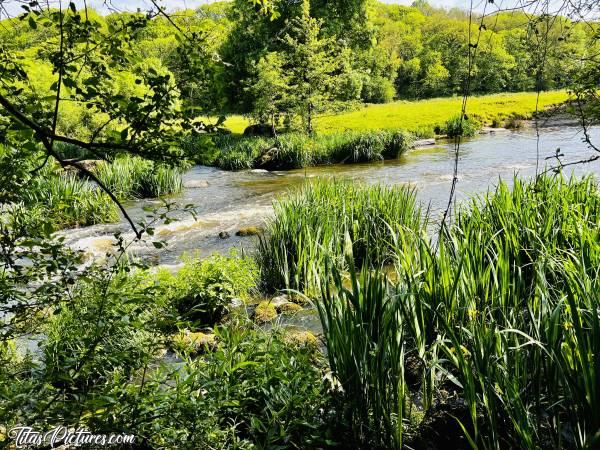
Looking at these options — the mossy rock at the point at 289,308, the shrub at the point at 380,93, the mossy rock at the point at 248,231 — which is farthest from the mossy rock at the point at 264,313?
the shrub at the point at 380,93

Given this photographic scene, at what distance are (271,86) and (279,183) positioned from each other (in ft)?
25.9

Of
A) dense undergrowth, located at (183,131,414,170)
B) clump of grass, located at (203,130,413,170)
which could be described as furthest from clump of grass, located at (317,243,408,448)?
clump of grass, located at (203,130,413,170)

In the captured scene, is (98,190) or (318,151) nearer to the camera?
(98,190)

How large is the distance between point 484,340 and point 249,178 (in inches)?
707

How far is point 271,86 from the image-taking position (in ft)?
80.0

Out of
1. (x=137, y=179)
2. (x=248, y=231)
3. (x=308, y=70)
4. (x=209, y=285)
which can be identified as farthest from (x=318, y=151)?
(x=209, y=285)

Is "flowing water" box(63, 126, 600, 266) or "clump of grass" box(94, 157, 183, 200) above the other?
"clump of grass" box(94, 157, 183, 200)

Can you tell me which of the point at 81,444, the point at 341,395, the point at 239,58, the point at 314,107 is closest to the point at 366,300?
the point at 341,395

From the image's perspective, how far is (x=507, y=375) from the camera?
2717mm

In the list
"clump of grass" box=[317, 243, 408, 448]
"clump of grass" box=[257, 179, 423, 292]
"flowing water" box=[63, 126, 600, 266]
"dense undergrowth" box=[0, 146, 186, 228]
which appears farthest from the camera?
"flowing water" box=[63, 126, 600, 266]

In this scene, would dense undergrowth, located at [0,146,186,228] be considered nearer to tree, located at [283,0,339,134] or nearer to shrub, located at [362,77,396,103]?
tree, located at [283,0,339,134]

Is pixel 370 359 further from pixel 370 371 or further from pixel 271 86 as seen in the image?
pixel 271 86

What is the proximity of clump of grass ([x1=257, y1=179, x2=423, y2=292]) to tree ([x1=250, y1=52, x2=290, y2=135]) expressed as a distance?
16.8 m

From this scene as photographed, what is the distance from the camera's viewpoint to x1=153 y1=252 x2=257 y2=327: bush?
20.5 ft
